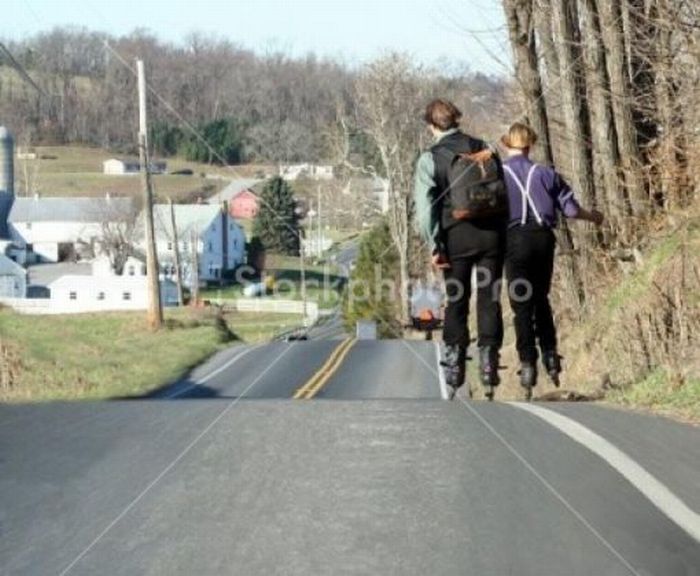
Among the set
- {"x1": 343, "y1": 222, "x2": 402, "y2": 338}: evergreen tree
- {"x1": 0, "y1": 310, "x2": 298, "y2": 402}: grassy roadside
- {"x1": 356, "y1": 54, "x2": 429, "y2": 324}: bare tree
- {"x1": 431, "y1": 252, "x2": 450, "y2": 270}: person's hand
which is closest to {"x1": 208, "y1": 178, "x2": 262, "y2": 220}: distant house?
{"x1": 343, "y1": 222, "x2": 402, "y2": 338}: evergreen tree

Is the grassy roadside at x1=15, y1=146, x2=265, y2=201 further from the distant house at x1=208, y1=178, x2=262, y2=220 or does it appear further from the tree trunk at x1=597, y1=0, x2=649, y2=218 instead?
the tree trunk at x1=597, y1=0, x2=649, y2=218

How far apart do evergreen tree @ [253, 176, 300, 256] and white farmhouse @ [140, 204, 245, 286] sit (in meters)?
1.85

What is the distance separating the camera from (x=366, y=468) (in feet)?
24.0

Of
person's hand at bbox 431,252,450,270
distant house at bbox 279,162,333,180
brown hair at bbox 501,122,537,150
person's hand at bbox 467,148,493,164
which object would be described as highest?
distant house at bbox 279,162,333,180

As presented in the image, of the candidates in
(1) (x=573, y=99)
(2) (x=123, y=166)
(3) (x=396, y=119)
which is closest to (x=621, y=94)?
(1) (x=573, y=99)

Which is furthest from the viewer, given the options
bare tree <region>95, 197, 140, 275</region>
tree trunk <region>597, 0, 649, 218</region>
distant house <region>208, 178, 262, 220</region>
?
distant house <region>208, 178, 262, 220</region>

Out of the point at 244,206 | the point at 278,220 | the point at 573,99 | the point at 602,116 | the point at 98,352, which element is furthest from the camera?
the point at 244,206

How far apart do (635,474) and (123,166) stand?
2156 inches

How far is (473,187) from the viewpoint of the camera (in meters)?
11.1

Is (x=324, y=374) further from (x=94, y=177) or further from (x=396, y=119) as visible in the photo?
(x=94, y=177)

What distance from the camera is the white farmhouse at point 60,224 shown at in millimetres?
70875

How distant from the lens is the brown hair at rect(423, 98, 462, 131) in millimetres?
11500

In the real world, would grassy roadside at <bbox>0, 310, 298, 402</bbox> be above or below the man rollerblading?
below

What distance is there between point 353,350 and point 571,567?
30405 mm
